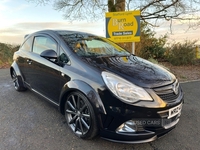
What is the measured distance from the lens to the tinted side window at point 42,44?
2813 mm

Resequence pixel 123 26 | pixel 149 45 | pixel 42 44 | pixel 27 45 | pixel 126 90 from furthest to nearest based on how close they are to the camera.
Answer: pixel 149 45 < pixel 123 26 < pixel 27 45 < pixel 42 44 < pixel 126 90

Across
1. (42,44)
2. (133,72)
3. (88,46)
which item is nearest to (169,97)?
(133,72)

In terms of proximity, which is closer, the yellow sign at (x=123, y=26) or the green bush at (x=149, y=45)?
the yellow sign at (x=123, y=26)

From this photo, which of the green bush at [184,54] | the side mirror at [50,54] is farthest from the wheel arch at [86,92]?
the green bush at [184,54]

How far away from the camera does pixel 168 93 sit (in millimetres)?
2031

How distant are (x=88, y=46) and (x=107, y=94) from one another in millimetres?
1277

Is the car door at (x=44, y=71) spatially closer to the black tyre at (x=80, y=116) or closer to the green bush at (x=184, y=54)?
the black tyre at (x=80, y=116)

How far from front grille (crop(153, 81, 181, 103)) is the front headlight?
0.17m

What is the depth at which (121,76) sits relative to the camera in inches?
78.8

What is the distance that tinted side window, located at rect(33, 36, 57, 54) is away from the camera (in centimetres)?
281

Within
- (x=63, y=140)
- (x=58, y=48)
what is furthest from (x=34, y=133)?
(x=58, y=48)

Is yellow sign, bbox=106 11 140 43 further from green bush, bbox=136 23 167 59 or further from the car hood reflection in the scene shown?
the car hood reflection

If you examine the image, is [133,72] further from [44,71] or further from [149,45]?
[149,45]

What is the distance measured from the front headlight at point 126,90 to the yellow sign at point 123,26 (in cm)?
400
